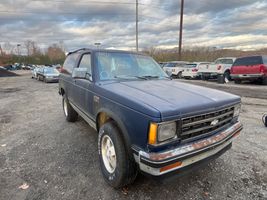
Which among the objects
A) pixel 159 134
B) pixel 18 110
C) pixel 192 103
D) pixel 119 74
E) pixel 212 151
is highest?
pixel 119 74

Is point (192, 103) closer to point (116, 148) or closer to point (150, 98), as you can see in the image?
point (150, 98)

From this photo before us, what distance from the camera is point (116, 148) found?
258 cm

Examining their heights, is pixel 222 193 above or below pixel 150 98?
below

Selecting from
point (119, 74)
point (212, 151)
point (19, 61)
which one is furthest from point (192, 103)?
point (19, 61)

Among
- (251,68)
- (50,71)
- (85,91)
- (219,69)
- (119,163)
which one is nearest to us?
(119,163)

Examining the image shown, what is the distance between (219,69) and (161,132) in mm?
16365

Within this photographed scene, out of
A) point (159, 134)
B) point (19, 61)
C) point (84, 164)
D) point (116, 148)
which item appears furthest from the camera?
point (19, 61)

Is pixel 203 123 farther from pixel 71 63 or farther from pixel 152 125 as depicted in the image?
pixel 71 63

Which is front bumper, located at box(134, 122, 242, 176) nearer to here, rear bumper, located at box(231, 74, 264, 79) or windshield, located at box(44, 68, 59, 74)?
rear bumper, located at box(231, 74, 264, 79)

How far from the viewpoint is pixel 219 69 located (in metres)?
16.8

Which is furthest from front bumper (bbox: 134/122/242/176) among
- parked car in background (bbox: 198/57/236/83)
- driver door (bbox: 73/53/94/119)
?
parked car in background (bbox: 198/57/236/83)

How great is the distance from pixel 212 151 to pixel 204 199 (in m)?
0.63

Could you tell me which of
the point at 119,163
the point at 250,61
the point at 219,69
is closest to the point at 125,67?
the point at 119,163

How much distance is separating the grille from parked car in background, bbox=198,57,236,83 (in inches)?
568
